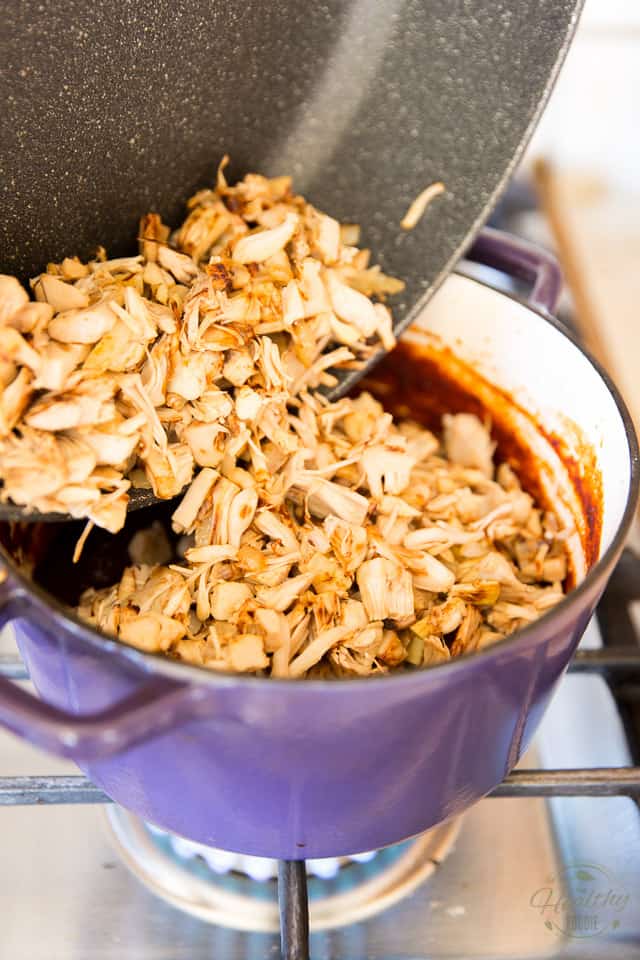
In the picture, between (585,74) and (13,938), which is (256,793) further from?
(585,74)

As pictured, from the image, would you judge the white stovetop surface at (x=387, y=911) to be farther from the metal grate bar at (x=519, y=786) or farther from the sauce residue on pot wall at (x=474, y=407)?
the sauce residue on pot wall at (x=474, y=407)

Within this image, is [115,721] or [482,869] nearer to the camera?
[115,721]

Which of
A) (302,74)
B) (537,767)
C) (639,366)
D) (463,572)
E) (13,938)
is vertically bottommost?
(13,938)

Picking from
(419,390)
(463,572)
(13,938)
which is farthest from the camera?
(419,390)

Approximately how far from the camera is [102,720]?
1.34 feet

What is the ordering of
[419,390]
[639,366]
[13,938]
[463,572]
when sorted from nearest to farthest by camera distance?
[13,938] < [463,572] < [419,390] < [639,366]

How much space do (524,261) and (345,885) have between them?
502mm

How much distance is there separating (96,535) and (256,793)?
296mm

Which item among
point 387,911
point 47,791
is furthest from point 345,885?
point 47,791

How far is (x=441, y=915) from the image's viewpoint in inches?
23.8

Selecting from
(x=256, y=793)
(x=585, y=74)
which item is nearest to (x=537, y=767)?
(x=256, y=793)

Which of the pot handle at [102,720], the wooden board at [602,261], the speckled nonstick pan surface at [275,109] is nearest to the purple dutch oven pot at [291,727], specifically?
the pot handle at [102,720]

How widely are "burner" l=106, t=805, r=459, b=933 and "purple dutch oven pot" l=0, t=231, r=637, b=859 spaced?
0.09 metres

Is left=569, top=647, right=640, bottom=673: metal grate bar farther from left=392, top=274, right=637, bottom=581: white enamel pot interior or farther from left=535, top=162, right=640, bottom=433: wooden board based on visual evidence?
left=535, top=162, right=640, bottom=433: wooden board
